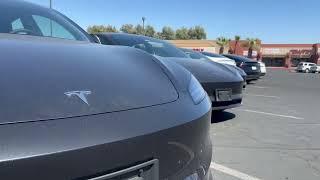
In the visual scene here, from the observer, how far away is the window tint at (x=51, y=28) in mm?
3287

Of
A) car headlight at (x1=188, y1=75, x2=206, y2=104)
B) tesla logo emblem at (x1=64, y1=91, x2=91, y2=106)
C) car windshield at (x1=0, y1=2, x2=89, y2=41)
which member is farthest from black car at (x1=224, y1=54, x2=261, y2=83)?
tesla logo emblem at (x1=64, y1=91, x2=91, y2=106)

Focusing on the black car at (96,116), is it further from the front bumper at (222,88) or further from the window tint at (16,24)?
the front bumper at (222,88)

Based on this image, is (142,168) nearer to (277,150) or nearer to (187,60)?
(277,150)

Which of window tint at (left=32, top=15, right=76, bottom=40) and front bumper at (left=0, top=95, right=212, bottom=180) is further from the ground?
window tint at (left=32, top=15, right=76, bottom=40)

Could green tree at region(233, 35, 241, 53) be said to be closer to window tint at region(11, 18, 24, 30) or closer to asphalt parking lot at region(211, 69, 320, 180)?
asphalt parking lot at region(211, 69, 320, 180)

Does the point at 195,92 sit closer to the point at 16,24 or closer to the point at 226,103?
the point at 16,24

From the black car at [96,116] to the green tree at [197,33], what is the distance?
348ft

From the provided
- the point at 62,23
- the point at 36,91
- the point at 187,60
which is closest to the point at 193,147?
the point at 36,91

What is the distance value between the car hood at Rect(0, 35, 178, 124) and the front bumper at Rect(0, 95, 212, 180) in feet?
0.20

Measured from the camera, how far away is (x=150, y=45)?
679 cm

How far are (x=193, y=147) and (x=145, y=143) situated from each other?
403 millimetres

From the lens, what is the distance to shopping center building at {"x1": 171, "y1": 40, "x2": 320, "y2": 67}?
73.9 metres

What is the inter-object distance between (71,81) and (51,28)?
1556 millimetres

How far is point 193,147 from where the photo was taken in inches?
85.7
